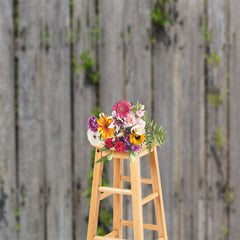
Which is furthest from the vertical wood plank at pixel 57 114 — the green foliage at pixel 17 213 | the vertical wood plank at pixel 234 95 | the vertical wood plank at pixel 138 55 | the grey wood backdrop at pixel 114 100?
the vertical wood plank at pixel 234 95

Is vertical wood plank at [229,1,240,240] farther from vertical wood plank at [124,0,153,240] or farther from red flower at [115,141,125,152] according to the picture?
red flower at [115,141,125,152]

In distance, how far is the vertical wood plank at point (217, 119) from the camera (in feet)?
6.75

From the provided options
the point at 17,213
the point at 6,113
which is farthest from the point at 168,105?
the point at 17,213

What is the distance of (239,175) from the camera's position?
2.13 m

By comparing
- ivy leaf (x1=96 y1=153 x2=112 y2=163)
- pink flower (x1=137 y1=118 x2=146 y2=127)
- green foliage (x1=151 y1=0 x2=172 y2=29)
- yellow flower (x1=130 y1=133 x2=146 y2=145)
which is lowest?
ivy leaf (x1=96 y1=153 x2=112 y2=163)

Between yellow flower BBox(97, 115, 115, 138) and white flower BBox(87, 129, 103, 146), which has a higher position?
yellow flower BBox(97, 115, 115, 138)

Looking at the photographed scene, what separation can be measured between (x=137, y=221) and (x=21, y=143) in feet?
2.46

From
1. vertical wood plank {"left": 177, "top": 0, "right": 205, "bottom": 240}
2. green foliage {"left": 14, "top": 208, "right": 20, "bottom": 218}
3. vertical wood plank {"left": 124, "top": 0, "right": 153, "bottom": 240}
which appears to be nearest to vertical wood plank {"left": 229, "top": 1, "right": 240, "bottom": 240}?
vertical wood plank {"left": 177, "top": 0, "right": 205, "bottom": 240}

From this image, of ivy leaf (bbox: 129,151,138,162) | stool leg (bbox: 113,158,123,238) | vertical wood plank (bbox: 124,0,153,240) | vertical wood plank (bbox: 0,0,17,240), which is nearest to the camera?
ivy leaf (bbox: 129,151,138,162)

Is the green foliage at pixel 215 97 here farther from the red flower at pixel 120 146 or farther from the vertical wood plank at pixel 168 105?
the red flower at pixel 120 146

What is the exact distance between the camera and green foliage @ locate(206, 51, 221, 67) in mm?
2057

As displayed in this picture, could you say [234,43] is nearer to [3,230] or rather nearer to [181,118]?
[181,118]

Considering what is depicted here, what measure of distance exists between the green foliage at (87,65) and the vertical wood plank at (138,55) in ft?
0.56

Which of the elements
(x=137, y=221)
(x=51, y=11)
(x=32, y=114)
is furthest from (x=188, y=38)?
(x=137, y=221)
